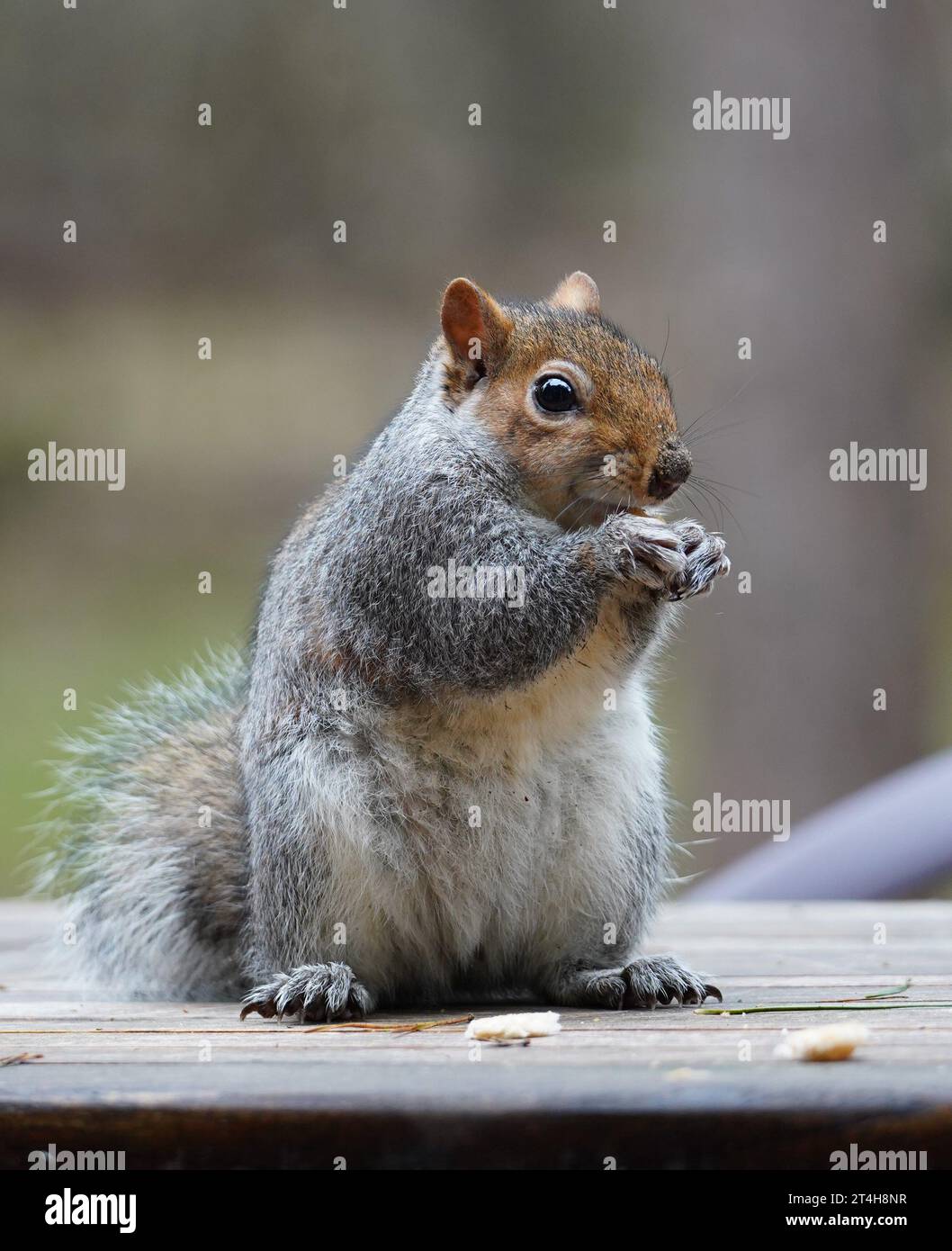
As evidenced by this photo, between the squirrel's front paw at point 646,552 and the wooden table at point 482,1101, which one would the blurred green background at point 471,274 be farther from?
the wooden table at point 482,1101

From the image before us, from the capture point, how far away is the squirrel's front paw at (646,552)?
4.95 feet

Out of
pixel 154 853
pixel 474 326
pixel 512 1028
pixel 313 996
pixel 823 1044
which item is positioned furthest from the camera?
pixel 154 853

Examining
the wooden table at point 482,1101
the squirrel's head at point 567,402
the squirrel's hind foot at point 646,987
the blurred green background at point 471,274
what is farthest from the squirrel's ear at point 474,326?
the blurred green background at point 471,274

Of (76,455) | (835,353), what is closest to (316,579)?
(835,353)

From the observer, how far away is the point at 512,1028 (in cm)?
128

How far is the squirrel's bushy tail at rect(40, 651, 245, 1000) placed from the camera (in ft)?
5.91

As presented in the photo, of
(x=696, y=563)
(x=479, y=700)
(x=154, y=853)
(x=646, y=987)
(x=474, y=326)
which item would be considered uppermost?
(x=474, y=326)

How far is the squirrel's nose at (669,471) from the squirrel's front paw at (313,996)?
1.90ft

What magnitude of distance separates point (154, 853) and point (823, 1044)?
0.98 meters

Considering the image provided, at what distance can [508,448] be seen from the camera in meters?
1.64

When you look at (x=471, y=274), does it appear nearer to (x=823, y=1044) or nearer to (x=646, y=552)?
(x=646, y=552)

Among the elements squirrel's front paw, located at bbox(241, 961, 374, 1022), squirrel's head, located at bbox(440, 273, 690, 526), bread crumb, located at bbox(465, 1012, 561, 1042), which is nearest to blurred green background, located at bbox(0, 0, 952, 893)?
squirrel's head, located at bbox(440, 273, 690, 526)

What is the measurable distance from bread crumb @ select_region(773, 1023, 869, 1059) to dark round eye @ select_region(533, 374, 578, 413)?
732 millimetres

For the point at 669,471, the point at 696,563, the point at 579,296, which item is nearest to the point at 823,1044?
the point at 696,563
